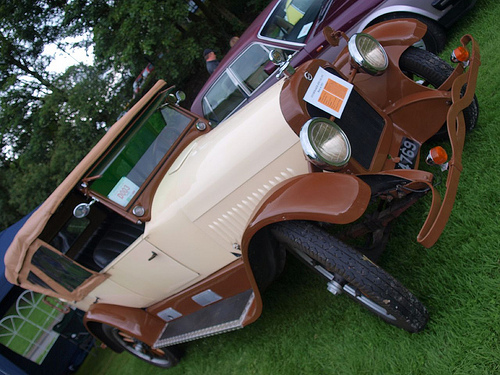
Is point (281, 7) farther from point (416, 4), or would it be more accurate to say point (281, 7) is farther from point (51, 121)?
point (51, 121)

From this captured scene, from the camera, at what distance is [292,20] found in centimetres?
521

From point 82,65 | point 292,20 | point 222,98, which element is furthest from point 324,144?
point 82,65

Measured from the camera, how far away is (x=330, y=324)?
2.80m

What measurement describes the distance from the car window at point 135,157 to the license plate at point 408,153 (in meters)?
1.81

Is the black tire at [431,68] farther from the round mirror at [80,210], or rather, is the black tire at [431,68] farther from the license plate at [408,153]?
the round mirror at [80,210]

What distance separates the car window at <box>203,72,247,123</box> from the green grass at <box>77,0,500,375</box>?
294cm

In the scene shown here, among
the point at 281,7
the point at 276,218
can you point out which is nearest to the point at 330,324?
the point at 276,218

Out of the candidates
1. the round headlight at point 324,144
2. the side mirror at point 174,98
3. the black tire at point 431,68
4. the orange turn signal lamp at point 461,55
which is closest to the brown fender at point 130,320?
the side mirror at point 174,98

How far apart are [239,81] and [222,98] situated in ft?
1.42

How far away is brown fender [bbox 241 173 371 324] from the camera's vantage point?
1.89 meters

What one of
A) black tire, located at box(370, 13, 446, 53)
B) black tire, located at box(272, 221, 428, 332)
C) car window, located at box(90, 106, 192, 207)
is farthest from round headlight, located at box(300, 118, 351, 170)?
black tire, located at box(370, 13, 446, 53)

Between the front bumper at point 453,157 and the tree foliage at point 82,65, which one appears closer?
the front bumper at point 453,157

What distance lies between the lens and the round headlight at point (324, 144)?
6.67ft

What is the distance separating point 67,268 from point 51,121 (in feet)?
25.7
